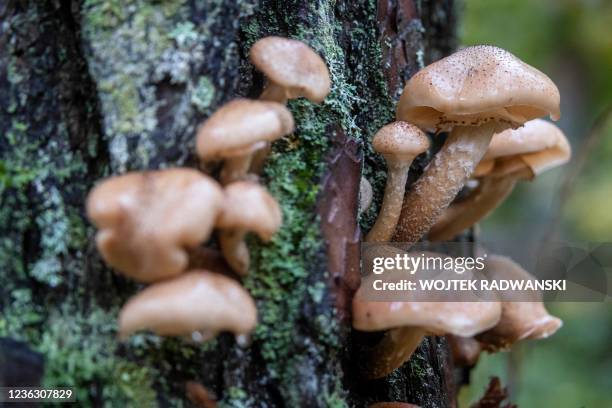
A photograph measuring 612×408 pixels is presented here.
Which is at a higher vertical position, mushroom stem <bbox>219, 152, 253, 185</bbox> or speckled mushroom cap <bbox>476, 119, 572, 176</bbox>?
speckled mushroom cap <bbox>476, 119, 572, 176</bbox>

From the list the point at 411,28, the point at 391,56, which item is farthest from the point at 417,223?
the point at 411,28

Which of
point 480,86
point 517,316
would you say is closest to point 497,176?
point 517,316

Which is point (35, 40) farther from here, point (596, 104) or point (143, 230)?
point (596, 104)

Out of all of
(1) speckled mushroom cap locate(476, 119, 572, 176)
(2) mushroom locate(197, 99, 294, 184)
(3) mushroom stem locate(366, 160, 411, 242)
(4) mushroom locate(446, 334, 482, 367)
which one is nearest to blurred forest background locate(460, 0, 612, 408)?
(4) mushroom locate(446, 334, 482, 367)

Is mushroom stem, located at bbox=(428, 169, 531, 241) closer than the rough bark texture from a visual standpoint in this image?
No

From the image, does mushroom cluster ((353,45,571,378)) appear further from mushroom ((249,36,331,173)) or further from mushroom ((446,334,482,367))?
mushroom ((249,36,331,173))

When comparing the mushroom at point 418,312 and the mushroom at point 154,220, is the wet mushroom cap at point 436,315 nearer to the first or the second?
the mushroom at point 418,312
